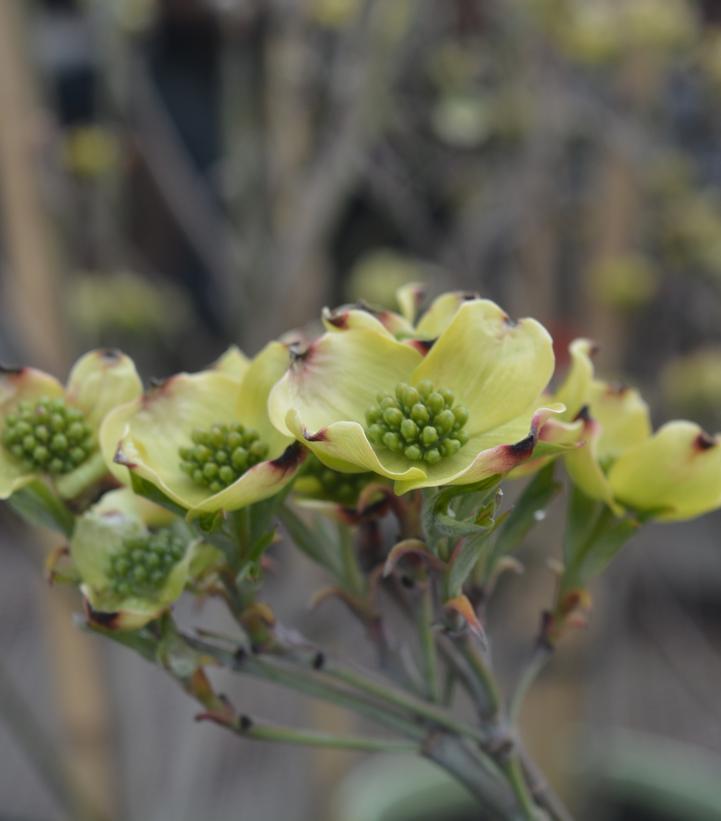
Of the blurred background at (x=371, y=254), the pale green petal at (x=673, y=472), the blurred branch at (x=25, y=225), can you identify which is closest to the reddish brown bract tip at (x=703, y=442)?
the pale green petal at (x=673, y=472)

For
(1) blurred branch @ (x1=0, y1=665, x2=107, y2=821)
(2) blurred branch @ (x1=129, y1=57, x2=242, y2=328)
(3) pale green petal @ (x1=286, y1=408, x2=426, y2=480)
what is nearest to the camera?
(3) pale green petal @ (x1=286, y1=408, x2=426, y2=480)

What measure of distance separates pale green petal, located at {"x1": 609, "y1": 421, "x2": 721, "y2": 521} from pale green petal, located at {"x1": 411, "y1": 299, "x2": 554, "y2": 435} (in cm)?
6

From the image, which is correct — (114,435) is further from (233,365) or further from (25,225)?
(25,225)

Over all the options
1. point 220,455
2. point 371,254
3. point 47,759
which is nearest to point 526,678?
point 220,455

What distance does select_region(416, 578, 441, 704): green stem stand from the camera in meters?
0.31

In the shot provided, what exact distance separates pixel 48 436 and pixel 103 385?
26 millimetres

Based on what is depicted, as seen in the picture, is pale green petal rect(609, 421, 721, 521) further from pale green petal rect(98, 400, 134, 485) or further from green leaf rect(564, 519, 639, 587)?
pale green petal rect(98, 400, 134, 485)

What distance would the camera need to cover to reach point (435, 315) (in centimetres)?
31

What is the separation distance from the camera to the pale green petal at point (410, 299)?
326 millimetres

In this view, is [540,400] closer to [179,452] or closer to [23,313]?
[179,452]

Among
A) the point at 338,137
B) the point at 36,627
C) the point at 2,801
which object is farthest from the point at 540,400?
the point at 36,627

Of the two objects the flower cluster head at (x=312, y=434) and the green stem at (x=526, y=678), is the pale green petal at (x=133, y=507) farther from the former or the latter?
the green stem at (x=526, y=678)

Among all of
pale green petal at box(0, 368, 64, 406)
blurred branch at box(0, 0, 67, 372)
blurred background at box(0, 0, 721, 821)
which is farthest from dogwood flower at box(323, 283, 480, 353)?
blurred branch at box(0, 0, 67, 372)

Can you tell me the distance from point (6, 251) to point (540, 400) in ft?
2.37
